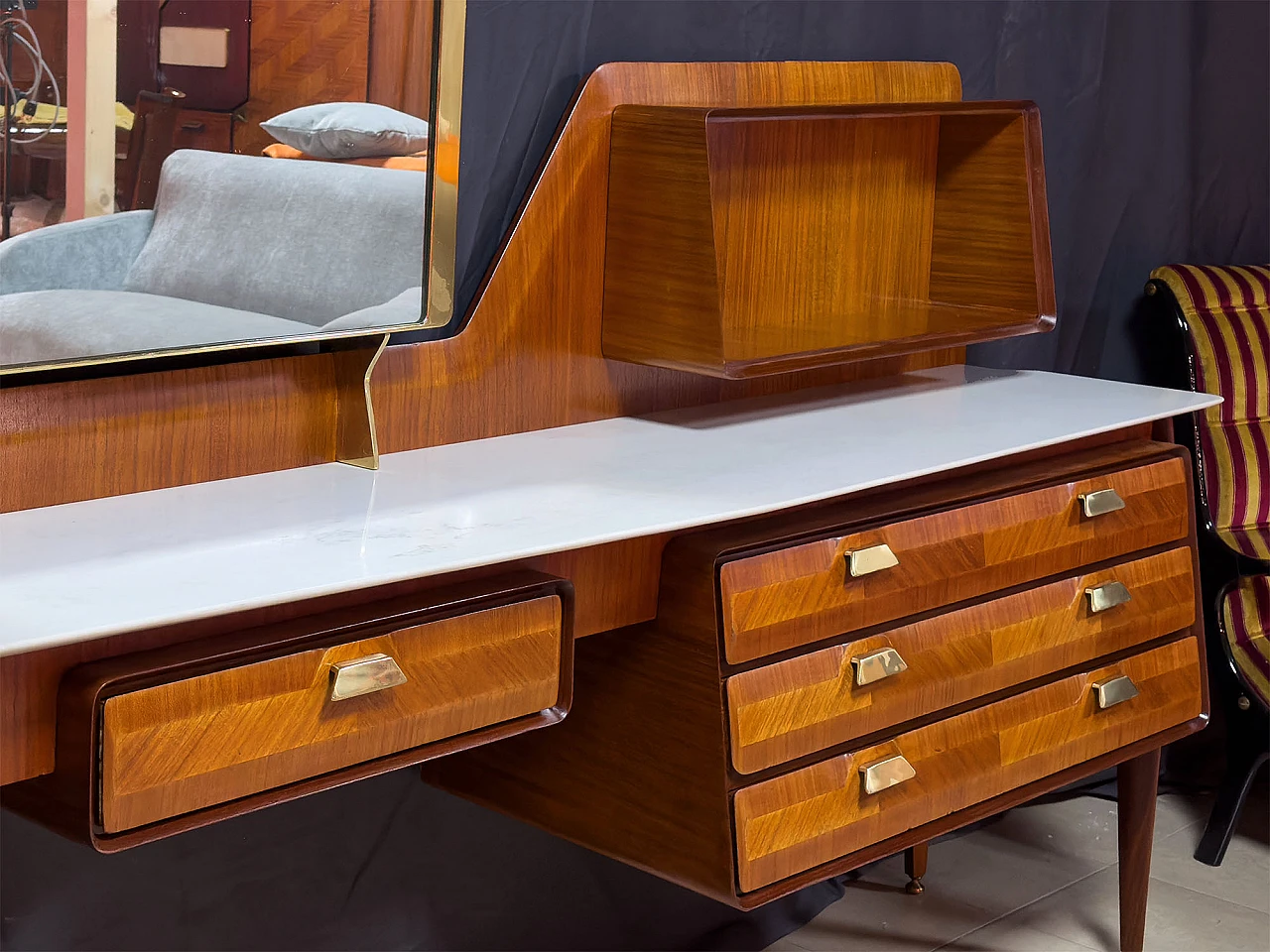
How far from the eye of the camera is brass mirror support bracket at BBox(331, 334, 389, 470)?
5.64ft

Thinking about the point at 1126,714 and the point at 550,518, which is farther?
the point at 1126,714

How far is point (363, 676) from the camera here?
4.48 feet

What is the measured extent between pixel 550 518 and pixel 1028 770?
85cm

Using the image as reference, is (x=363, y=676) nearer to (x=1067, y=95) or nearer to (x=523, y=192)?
(x=523, y=192)

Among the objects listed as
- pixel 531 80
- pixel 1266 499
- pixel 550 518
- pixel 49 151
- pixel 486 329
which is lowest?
pixel 1266 499

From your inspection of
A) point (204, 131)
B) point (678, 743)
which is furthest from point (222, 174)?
point (678, 743)

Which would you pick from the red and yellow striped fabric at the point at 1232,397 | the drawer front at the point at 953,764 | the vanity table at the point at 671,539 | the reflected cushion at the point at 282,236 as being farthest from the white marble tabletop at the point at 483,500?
the red and yellow striped fabric at the point at 1232,397

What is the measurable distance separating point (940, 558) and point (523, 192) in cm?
70

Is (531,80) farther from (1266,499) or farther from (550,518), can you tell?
(1266,499)

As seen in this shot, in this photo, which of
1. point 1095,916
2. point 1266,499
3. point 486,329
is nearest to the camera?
point 486,329

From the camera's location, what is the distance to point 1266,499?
9.34ft

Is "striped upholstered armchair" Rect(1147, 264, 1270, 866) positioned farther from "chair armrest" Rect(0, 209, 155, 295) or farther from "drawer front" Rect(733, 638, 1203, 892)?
"chair armrest" Rect(0, 209, 155, 295)

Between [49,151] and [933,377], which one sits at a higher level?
[49,151]

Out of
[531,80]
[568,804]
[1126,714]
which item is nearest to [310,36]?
[531,80]
